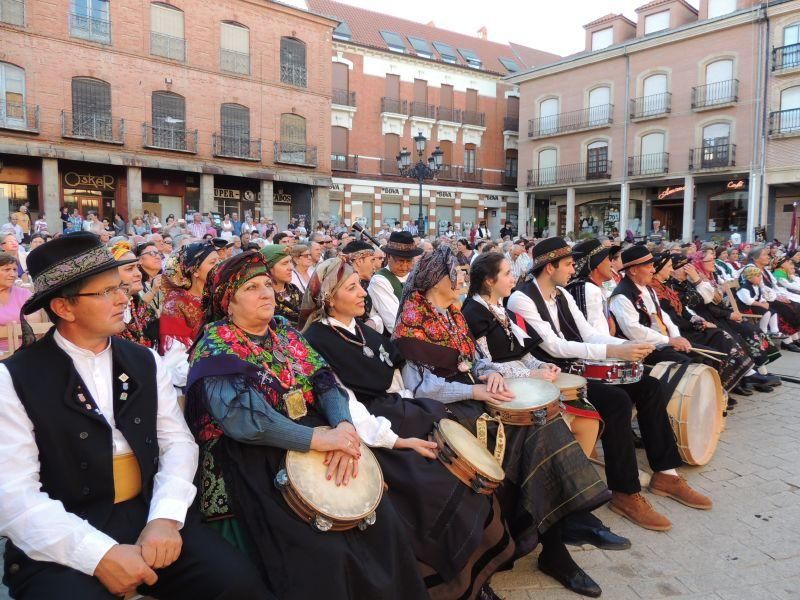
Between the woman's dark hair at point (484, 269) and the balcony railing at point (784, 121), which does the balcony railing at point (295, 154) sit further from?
the woman's dark hair at point (484, 269)

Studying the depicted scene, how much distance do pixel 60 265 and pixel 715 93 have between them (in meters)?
30.6

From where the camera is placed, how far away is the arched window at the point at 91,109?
20.7 m

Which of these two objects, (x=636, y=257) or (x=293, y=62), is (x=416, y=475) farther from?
(x=293, y=62)

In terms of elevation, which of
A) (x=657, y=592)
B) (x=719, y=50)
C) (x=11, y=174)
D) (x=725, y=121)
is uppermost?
(x=719, y=50)

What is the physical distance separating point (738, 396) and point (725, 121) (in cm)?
2477

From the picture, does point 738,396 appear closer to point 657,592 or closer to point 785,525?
point 785,525

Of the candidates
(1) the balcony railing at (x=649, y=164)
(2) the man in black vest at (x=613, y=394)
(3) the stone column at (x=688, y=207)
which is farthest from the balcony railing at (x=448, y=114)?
(2) the man in black vest at (x=613, y=394)

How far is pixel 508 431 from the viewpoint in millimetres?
3148

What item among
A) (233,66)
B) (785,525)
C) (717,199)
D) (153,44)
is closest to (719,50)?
(717,199)

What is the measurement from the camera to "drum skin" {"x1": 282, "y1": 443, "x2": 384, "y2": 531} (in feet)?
7.08

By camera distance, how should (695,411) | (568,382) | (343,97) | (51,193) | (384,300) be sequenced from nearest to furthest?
(568,382) → (695,411) → (384,300) → (51,193) → (343,97)

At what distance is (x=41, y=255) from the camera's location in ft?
7.08

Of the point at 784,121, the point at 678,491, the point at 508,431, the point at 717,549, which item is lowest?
the point at 717,549

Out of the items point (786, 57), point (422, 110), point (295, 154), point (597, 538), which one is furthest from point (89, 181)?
point (786, 57)
